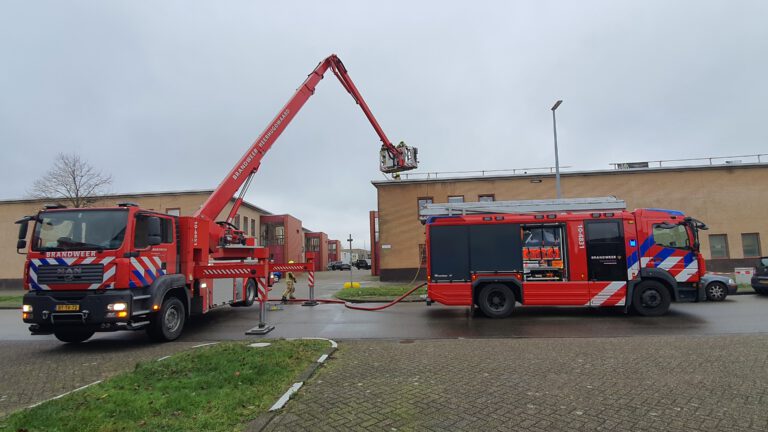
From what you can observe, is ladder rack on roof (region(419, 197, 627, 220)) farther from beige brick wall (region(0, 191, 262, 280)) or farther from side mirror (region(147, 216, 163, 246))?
beige brick wall (region(0, 191, 262, 280))

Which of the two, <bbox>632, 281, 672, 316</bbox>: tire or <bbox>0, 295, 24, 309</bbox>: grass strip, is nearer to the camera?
<bbox>632, 281, 672, 316</bbox>: tire

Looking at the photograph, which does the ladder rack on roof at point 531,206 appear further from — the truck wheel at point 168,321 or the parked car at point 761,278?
the parked car at point 761,278

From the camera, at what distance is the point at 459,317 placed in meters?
11.4

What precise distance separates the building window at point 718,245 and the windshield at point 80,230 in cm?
2872

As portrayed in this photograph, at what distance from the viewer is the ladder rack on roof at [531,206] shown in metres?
11.6

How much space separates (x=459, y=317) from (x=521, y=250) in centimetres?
239

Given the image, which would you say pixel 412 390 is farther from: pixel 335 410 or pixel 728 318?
pixel 728 318

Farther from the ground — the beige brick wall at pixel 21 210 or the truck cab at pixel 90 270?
the beige brick wall at pixel 21 210

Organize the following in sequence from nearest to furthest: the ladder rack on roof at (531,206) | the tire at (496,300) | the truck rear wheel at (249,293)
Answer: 1. the tire at (496,300)
2. the ladder rack on roof at (531,206)
3. the truck rear wheel at (249,293)

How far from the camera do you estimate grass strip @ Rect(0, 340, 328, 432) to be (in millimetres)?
3904

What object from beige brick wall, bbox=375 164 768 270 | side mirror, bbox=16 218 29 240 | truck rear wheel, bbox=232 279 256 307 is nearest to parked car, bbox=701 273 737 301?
beige brick wall, bbox=375 164 768 270

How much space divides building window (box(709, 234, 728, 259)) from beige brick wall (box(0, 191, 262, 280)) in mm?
29788

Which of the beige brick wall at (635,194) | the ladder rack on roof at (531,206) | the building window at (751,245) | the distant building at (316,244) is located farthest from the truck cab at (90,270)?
the distant building at (316,244)

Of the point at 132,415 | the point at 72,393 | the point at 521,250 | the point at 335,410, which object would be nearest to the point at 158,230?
the point at 72,393
